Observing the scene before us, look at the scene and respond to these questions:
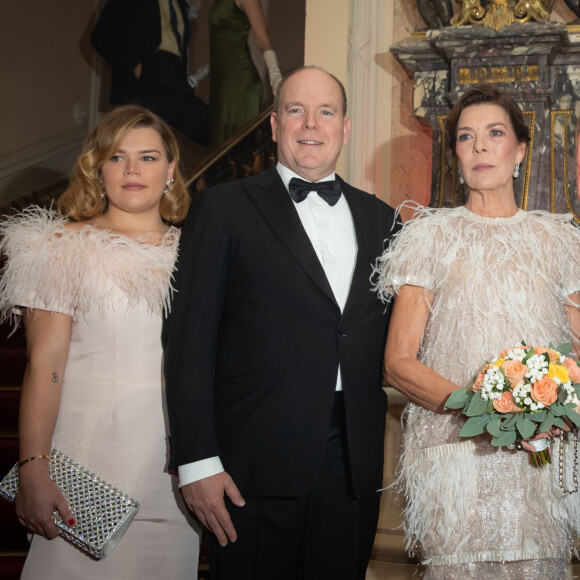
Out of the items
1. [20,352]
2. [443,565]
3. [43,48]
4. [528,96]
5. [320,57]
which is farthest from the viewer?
[43,48]

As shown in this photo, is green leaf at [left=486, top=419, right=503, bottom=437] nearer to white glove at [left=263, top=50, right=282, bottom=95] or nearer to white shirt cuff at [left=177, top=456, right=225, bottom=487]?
white shirt cuff at [left=177, top=456, right=225, bottom=487]

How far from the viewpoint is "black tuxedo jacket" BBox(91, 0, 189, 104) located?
7.20m

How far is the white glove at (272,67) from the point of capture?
6.46 meters

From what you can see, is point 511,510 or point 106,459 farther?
point 106,459

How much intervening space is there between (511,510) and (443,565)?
24 centimetres

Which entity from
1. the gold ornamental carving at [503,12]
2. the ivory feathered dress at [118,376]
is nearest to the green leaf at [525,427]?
the ivory feathered dress at [118,376]

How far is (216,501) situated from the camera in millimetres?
2197

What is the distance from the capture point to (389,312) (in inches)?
99.7

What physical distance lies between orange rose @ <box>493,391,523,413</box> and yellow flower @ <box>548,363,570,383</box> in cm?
11

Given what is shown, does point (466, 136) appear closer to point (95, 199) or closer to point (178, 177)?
point (178, 177)

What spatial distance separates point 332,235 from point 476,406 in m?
0.70

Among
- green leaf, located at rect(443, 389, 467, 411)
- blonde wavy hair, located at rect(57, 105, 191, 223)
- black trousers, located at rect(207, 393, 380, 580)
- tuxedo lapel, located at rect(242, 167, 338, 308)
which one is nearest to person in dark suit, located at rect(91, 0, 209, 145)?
blonde wavy hair, located at rect(57, 105, 191, 223)

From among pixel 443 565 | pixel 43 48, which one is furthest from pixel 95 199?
pixel 43 48

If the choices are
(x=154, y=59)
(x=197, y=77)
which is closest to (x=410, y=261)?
(x=197, y=77)
